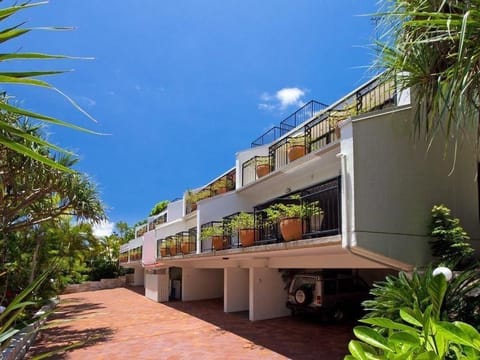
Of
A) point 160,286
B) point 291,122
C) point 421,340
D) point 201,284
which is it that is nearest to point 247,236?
point 291,122

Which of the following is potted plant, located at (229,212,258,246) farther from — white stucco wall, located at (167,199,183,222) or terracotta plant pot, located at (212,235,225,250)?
white stucco wall, located at (167,199,183,222)

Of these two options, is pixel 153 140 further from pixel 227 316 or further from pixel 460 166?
pixel 460 166

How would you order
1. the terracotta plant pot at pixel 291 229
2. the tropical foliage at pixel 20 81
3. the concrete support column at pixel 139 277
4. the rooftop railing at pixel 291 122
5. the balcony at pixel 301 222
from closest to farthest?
the tropical foliage at pixel 20 81 < the balcony at pixel 301 222 < the terracotta plant pot at pixel 291 229 < the rooftop railing at pixel 291 122 < the concrete support column at pixel 139 277

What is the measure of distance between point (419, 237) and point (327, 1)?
6033 millimetres

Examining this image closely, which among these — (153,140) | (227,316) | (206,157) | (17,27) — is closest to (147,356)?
(227,316)

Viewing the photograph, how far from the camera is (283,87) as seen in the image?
52.5ft

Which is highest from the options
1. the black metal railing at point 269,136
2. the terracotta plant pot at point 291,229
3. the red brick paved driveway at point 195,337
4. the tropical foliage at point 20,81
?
the black metal railing at point 269,136

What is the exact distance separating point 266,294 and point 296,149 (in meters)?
7.39

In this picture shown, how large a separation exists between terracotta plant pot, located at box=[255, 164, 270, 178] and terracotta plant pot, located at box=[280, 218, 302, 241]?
210 inches

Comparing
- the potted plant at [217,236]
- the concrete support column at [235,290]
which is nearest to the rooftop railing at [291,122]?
the potted plant at [217,236]

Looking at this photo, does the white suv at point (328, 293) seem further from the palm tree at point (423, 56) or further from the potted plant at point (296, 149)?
the palm tree at point (423, 56)

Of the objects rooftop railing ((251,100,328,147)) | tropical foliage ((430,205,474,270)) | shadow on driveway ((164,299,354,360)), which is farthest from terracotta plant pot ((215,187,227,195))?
tropical foliage ((430,205,474,270))

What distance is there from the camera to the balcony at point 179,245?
67.4 ft

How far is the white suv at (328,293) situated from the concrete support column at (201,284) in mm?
10866
